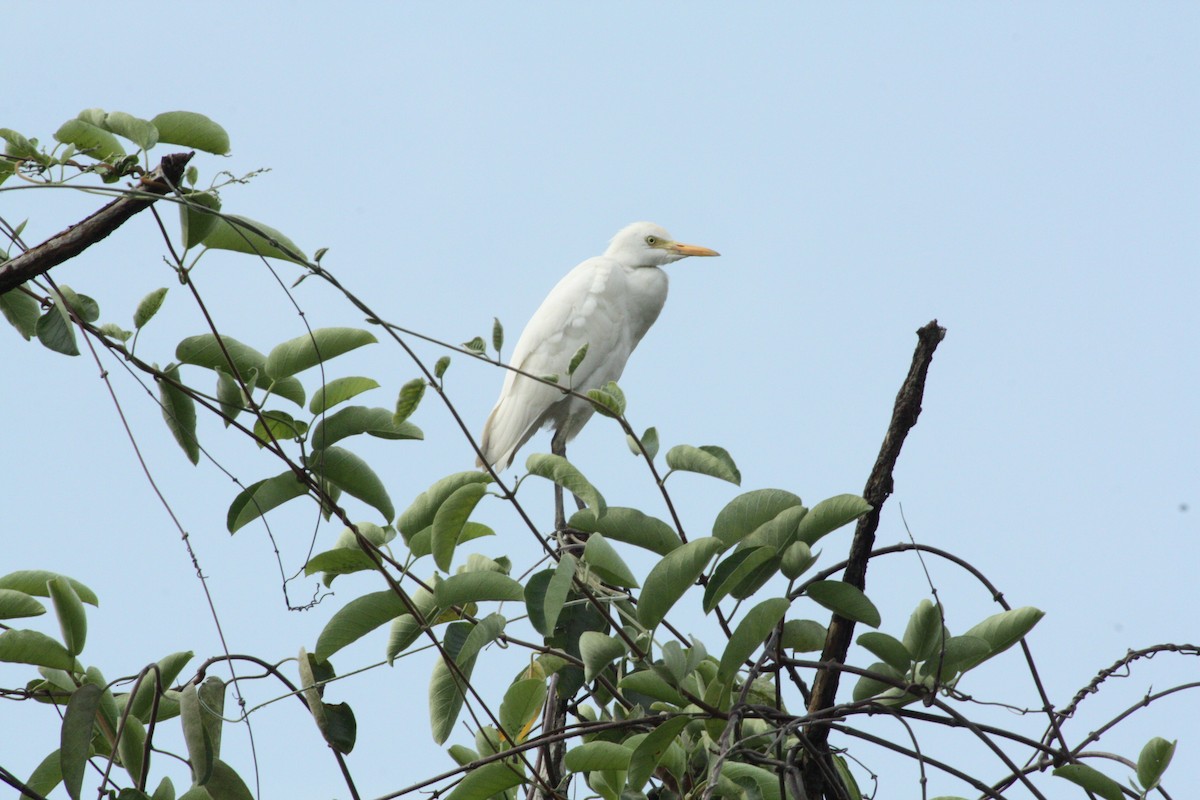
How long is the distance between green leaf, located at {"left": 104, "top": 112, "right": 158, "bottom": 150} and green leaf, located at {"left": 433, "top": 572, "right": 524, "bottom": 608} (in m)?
0.85

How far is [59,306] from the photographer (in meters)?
1.75

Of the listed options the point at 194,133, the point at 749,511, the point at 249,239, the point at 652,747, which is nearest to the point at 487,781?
the point at 652,747

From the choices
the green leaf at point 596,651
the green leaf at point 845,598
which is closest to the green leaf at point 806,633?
the green leaf at point 845,598

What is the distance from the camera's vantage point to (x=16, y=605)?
200cm

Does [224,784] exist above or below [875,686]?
above

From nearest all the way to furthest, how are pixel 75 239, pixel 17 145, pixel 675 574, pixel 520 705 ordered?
pixel 75 239
pixel 17 145
pixel 675 574
pixel 520 705

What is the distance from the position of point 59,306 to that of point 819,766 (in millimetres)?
1462

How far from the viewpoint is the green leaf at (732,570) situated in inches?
75.3

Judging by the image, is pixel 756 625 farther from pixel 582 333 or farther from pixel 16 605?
pixel 582 333

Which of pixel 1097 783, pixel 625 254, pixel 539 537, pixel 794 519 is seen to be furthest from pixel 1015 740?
pixel 625 254

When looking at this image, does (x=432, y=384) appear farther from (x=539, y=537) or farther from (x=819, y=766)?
(x=819, y=766)

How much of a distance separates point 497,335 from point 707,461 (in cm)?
42

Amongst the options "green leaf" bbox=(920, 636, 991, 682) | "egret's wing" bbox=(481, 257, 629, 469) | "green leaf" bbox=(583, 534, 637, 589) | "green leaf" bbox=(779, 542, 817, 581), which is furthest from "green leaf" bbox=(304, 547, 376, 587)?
"egret's wing" bbox=(481, 257, 629, 469)

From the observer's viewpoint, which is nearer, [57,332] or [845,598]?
[57,332]
